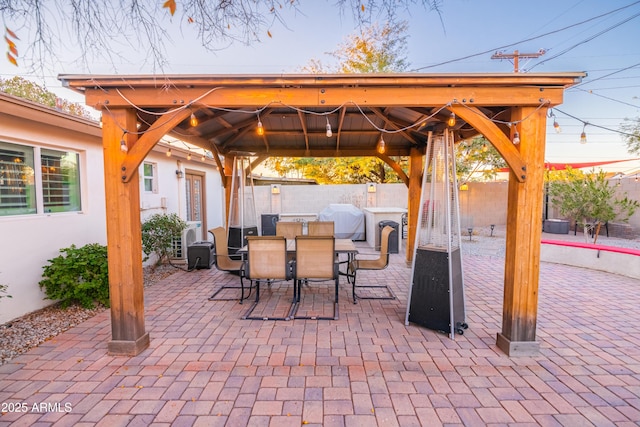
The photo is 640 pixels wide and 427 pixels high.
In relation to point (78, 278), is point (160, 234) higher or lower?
higher

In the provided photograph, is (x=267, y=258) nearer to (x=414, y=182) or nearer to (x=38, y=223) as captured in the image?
(x=38, y=223)

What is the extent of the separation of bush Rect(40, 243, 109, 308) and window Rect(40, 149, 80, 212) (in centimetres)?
68

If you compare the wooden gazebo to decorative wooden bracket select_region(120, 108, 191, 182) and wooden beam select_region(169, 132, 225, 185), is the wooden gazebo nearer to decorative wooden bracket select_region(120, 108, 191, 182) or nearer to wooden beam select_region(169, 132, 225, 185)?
decorative wooden bracket select_region(120, 108, 191, 182)

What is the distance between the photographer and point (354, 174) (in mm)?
15312

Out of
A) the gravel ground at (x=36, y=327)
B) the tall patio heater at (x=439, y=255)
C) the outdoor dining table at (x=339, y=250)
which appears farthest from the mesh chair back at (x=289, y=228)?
the gravel ground at (x=36, y=327)

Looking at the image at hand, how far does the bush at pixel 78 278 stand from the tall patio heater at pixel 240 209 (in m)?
1.89

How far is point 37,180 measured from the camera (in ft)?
12.1

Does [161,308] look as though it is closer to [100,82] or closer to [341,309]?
[341,309]

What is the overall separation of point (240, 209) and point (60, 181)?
2.43 metres

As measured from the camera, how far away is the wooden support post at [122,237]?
8.47ft

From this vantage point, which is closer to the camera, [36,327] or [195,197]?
[36,327]

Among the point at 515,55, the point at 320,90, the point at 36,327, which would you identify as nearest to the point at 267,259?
the point at 320,90

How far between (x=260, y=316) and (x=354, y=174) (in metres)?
12.4

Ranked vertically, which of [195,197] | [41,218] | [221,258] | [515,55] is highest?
[515,55]
